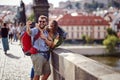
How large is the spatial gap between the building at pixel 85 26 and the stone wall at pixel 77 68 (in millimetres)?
68955

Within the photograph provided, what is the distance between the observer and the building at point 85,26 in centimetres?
7462

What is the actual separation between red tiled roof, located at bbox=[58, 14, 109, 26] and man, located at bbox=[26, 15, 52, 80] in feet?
230

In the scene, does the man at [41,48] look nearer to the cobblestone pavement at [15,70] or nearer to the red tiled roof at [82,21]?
Result: the cobblestone pavement at [15,70]

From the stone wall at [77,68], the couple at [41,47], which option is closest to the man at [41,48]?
the couple at [41,47]

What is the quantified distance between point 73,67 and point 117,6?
13567 centimetres

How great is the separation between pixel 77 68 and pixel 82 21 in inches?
2841

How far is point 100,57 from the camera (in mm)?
46656

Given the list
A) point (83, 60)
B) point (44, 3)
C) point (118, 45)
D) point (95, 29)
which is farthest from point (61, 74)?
point (95, 29)

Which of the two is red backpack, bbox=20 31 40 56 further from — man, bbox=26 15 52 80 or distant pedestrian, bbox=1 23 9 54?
distant pedestrian, bbox=1 23 9 54

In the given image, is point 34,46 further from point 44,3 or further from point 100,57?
point 100,57

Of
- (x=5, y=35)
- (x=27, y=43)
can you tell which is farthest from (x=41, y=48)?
(x=5, y=35)

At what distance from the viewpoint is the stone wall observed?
328cm

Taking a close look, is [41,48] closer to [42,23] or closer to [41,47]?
[41,47]

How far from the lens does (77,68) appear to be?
386 cm
